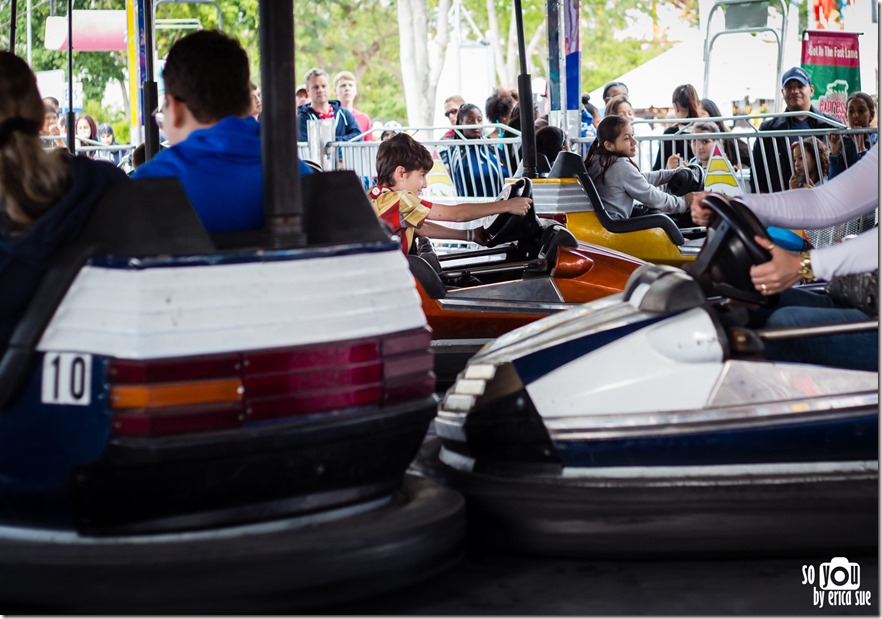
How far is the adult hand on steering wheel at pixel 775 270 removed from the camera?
10.1ft

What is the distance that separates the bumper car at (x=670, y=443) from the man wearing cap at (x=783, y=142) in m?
5.52

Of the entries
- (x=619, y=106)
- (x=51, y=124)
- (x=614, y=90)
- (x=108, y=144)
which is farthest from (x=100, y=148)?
(x=619, y=106)

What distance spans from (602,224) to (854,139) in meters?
2.56

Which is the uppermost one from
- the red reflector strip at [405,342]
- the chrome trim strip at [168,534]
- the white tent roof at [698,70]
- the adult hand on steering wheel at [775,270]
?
the white tent roof at [698,70]

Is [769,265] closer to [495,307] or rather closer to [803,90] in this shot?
[495,307]

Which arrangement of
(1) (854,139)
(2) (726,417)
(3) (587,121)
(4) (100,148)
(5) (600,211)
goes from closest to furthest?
(2) (726,417) < (5) (600,211) < (1) (854,139) < (3) (587,121) < (4) (100,148)

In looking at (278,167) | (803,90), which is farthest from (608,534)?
(803,90)

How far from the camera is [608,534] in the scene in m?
2.74

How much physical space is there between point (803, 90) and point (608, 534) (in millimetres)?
6380

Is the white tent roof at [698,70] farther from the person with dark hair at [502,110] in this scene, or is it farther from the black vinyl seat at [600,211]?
the black vinyl seat at [600,211]

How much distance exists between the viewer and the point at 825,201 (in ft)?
11.2

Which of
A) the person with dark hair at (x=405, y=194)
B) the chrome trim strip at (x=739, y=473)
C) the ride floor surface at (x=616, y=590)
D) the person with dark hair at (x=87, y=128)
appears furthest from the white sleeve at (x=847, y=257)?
the person with dark hair at (x=87, y=128)

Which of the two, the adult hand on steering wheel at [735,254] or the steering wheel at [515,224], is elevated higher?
the steering wheel at [515,224]

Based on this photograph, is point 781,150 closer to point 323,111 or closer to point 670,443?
point 323,111
